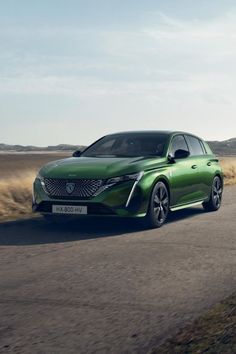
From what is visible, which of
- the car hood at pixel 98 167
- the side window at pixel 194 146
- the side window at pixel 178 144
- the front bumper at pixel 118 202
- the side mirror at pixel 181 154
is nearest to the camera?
the front bumper at pixel 118 202

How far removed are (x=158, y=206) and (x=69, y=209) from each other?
1.47 metres

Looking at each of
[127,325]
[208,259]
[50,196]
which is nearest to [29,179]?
[50,196]

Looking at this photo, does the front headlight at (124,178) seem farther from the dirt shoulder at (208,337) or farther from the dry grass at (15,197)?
the dirt shoulder at (208,337)

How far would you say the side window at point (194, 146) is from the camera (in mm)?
12504

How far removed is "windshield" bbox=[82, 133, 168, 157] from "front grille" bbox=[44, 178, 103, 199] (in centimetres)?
140

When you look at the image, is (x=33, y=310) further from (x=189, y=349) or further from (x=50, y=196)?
(x=50, y=196)

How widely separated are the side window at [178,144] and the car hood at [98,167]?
0.81 metres

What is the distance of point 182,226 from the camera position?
10.8 m

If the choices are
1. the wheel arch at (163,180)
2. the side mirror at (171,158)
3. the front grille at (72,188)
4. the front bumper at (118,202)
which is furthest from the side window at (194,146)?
the front grille at (72,188)

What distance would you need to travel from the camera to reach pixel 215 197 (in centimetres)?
1316

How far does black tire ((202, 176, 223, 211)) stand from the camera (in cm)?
1301

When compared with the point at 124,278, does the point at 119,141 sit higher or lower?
higher

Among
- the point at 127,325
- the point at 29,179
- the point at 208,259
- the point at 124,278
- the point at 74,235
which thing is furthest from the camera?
the point at 29,179

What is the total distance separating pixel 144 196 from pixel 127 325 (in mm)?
5285
